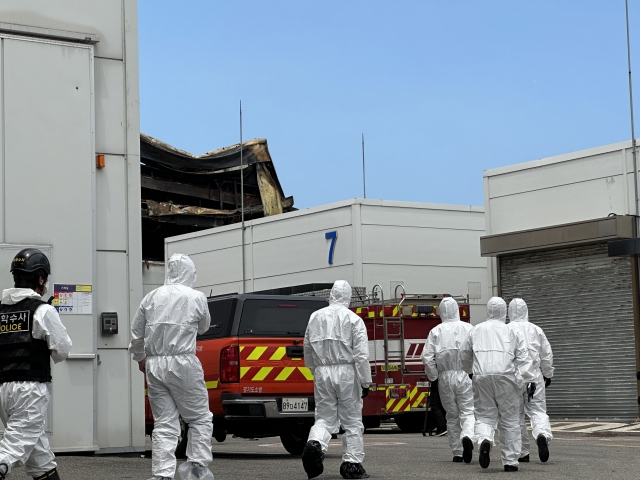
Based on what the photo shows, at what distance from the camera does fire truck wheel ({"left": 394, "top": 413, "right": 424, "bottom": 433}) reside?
811 inches

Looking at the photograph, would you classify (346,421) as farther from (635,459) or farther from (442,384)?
(635,459)

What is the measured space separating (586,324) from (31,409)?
17.0m

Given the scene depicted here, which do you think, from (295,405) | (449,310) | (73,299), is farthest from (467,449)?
(73,299)

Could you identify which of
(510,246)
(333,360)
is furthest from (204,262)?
(333,360)

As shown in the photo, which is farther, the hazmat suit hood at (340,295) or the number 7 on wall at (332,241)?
the number 7 on wall at (332,241)

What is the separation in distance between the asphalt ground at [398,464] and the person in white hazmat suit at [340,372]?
459 mm

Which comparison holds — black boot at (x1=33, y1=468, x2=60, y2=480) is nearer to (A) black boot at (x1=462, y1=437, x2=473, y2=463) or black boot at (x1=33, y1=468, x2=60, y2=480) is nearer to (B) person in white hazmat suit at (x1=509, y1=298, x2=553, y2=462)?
(A) black boot at (x1=462, y1=437, x2=473, y2=463)

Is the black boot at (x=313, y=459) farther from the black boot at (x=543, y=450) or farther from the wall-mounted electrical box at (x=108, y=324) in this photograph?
the wall-mounted electrical box at (x=108, y=324)

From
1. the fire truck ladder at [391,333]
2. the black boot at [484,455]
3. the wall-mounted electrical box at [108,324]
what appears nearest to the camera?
the black boot at [484,455]

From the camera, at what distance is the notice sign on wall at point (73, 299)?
1227 cm

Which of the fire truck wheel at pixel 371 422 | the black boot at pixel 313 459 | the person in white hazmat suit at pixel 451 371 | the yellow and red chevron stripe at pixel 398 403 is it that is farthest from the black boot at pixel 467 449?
the fire truck wheel at pixel 371 422

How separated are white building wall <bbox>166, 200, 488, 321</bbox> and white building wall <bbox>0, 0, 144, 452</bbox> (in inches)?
620

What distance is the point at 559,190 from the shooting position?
77.7 feet

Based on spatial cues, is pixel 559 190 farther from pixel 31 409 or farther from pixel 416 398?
pixel 31 409
